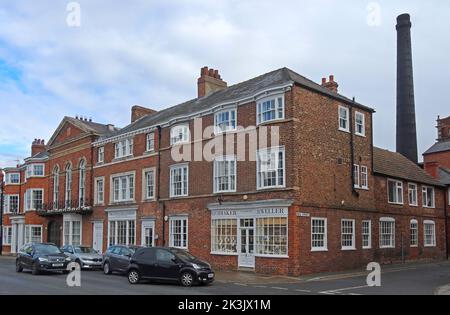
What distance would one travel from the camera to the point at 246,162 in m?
26.1

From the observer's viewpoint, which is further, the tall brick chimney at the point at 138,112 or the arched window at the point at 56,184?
the arched window at the point at 56,184

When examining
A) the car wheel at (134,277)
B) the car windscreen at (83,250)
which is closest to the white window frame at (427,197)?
the car windscreen at (83,250)

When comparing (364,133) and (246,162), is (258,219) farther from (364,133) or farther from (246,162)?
(364,133)

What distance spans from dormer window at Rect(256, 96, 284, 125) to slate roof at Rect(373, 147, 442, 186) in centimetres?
956

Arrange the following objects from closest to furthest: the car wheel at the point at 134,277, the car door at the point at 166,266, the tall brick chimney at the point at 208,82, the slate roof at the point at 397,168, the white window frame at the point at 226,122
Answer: the car door at the point at 166,266 < the car wheel at the point at 134,277 < the white window frame at the point at 226,122 < the slate roof at the point at 397,168 < the tall brick chimney at the point at 208,82

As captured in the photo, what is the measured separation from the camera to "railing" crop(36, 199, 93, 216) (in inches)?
1513

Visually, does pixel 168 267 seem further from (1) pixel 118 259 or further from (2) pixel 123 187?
(2) pixel 123 187

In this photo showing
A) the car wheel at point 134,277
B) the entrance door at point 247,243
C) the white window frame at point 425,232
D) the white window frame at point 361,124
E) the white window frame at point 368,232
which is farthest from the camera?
the white window frame at point 425,232

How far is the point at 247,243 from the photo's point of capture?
25.5 meters

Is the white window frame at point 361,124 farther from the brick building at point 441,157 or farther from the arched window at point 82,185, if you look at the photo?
the arched window at point 82,185

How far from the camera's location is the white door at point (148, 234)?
104ft

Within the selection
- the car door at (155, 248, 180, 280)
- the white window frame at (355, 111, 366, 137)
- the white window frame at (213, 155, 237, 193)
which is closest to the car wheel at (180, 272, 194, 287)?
the car door at (155, 248, 180, 280)
